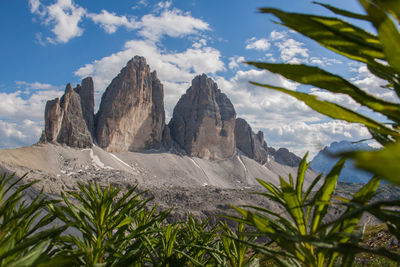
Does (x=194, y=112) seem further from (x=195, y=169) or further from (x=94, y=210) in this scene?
(x=94, y=210)

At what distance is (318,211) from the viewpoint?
103 centimetres

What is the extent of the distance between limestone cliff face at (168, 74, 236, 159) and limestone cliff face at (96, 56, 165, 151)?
1024cm

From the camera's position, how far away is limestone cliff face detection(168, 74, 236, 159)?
101125mm

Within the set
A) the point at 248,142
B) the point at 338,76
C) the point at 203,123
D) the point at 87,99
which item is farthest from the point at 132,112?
the point at 338,76

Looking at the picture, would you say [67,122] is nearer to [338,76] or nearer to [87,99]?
[87,99]

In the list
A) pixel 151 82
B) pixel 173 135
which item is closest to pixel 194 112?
pixel 173 135

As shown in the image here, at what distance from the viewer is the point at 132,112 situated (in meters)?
88.2

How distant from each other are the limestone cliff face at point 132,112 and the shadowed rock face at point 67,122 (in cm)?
582

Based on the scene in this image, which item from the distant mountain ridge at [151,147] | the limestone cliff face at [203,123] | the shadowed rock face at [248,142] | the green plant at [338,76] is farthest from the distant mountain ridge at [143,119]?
the green plant at [338,76]

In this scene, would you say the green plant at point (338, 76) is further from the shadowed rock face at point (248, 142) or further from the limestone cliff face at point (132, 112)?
the shadowed rock face at point (248, 142)

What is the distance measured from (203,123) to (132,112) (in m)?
26.0

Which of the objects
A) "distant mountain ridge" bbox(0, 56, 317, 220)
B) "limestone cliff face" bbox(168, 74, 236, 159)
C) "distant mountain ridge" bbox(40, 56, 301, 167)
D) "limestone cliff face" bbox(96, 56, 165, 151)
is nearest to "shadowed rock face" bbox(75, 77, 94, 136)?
"distant mountain ridge" bbox(40, 56, 301, 167)

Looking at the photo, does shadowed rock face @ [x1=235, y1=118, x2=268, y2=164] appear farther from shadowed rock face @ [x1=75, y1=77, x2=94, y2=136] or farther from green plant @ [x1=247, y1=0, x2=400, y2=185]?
green plant @ [x1=247, y1=0, x2=400, y2=185]

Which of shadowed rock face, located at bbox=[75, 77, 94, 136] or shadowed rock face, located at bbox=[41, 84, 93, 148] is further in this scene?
shadowed rock face, located at bbox=[75, 77, 94, 136]
